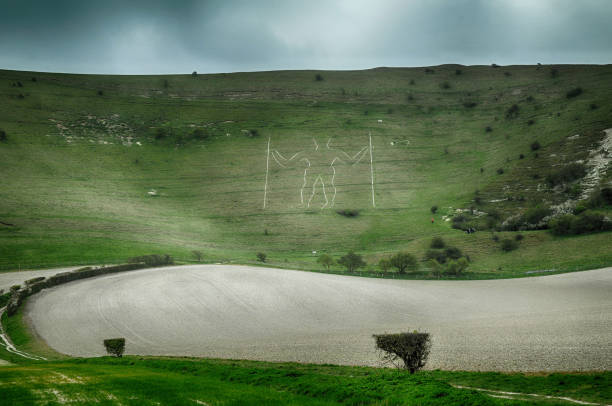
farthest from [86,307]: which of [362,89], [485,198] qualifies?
[362,89]

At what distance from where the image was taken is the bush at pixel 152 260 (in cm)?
4922

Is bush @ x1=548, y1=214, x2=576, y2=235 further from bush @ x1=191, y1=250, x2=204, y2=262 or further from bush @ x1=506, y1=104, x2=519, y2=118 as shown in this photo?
bush @ x1=506, y1=104, x2=519, y2=118

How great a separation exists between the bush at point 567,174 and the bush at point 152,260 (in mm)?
56844

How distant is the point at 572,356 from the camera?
62.6ft

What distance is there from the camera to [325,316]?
31703 mm

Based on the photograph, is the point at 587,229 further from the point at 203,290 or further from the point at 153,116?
the point at 153,116

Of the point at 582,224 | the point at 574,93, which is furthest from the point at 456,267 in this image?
the point at 574,93

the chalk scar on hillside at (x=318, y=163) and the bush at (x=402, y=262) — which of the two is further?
the chalk scar on hillside at (x=318, y=163)

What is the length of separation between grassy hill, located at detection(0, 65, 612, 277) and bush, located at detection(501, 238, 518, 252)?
125 centimetres

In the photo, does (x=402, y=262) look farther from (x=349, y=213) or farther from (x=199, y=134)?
(x=199, y=134)

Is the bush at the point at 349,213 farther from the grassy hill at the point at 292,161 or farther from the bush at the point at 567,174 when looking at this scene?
the bush at the point at 567,174

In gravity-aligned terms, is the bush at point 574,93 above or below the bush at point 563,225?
above

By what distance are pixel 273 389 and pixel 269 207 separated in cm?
6386

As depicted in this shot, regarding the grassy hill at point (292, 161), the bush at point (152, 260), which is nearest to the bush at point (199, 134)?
the grassy hill at point (292, 161)
